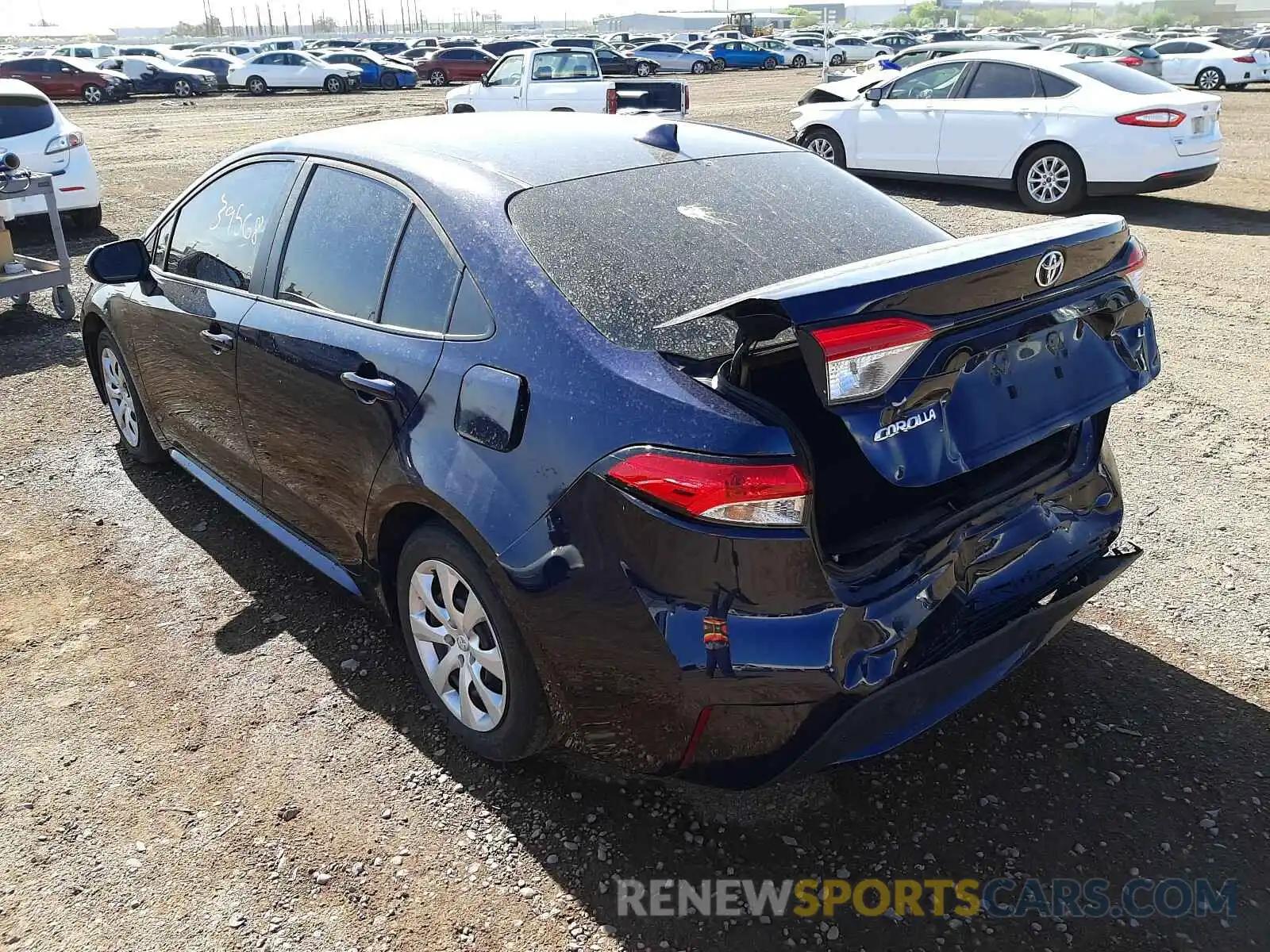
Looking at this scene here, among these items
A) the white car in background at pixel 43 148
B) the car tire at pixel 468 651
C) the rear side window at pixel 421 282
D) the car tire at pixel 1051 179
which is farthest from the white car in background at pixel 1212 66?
the car tire at pixel 468 651

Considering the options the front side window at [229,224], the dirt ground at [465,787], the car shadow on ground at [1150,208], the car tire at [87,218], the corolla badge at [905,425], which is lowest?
the dirt ground at [465,787]

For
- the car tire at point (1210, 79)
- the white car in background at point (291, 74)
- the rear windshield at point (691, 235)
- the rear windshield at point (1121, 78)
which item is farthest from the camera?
→ the white car in background at point (291, 74)

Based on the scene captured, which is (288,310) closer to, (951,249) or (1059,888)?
(951,249)

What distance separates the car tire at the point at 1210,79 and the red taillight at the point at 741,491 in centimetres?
3113

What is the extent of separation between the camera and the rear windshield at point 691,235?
2.51 m

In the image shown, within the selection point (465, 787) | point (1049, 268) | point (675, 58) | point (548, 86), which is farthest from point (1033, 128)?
point (675, 58)

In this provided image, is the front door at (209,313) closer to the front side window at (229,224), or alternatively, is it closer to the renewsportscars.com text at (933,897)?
the front side window at (229,224)

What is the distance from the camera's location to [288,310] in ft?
10.7

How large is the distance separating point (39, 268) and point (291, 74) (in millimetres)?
31443

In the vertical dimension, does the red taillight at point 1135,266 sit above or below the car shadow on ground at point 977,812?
above

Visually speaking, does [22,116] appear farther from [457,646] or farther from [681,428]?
[681,428]

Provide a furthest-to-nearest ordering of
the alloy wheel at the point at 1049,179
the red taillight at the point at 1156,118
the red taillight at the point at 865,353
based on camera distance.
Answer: the alloy wheel at the point at 1049,179, the red taillight at the point at 1156,118, the red taillight at the point at 865,353

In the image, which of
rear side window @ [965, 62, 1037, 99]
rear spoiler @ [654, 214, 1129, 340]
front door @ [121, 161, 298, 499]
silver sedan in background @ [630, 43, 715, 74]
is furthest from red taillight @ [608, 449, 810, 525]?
silver sedan in background @ [630, 43, 715, 74]

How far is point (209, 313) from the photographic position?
3.68m
